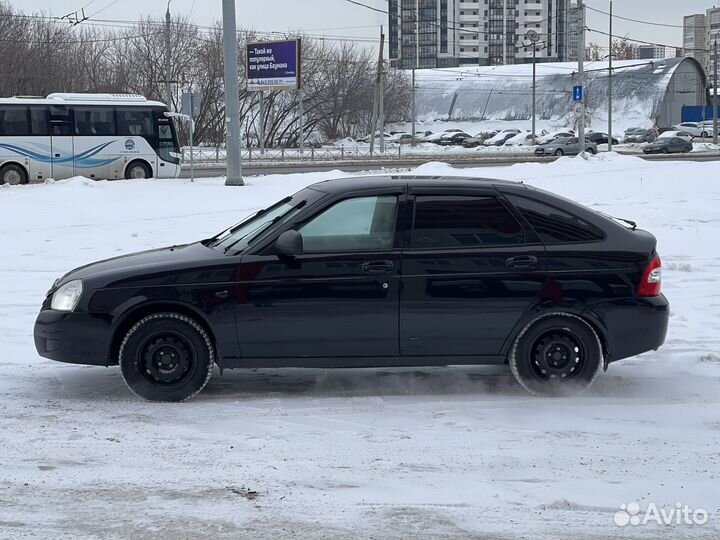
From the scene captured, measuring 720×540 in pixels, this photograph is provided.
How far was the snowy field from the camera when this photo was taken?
4727mm

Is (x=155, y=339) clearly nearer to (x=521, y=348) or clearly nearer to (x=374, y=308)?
(x=374, y=308)

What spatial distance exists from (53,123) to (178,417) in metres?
28.7

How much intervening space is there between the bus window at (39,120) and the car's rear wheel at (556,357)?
28.9 metres

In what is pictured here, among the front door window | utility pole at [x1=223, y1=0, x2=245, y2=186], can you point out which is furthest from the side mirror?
utility pole at [x1=223, y1=0, x2=245, y2=186]

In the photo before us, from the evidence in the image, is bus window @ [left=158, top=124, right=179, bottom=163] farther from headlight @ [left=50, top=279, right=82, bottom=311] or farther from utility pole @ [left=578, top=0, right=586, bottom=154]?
headlight @ [left=50, top=279, right=82, bottom=311]

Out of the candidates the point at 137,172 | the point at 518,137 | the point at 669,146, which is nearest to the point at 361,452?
the point at 137,172

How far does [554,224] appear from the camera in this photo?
23.3ft

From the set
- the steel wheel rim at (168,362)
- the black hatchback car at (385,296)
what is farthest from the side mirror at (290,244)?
the steel wheel rim at (168,362)

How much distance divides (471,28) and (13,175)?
440ft

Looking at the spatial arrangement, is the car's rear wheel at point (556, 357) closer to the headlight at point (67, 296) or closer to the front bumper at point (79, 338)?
the front bumper at point (79, 338)

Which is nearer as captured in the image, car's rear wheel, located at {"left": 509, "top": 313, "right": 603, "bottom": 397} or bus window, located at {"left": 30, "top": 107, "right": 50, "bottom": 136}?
car's rear wheel, located at {"left": 509, "top": 313, "right": 603, "bottom": 397}

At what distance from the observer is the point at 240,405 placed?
6.75 meters

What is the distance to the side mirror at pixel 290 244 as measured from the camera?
6.72 metres

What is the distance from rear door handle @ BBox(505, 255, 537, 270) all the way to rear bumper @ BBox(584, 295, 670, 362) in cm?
51
